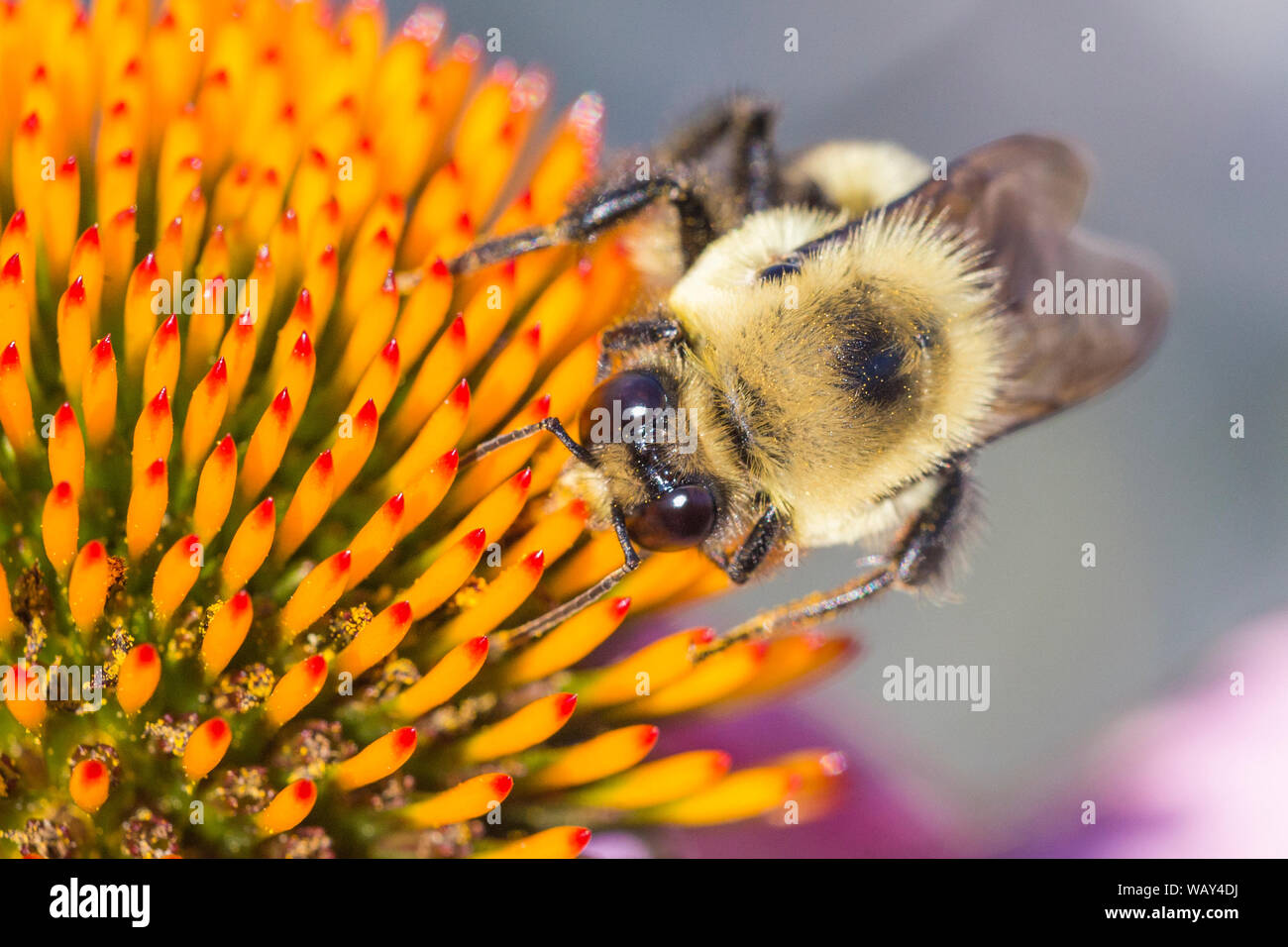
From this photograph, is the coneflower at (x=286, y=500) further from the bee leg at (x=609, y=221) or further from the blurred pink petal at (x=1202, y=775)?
the blurred pink petal at (x=1202, y=775)

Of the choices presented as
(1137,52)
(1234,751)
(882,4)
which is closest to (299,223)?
(1234,751)

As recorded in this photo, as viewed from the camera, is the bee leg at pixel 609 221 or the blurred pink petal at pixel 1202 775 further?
the blurred pink petal at pixel 1202 775

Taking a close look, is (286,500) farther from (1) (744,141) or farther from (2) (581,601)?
(1) (744,141)

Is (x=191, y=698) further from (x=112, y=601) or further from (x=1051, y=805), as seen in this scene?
(x=1051, y=805)
